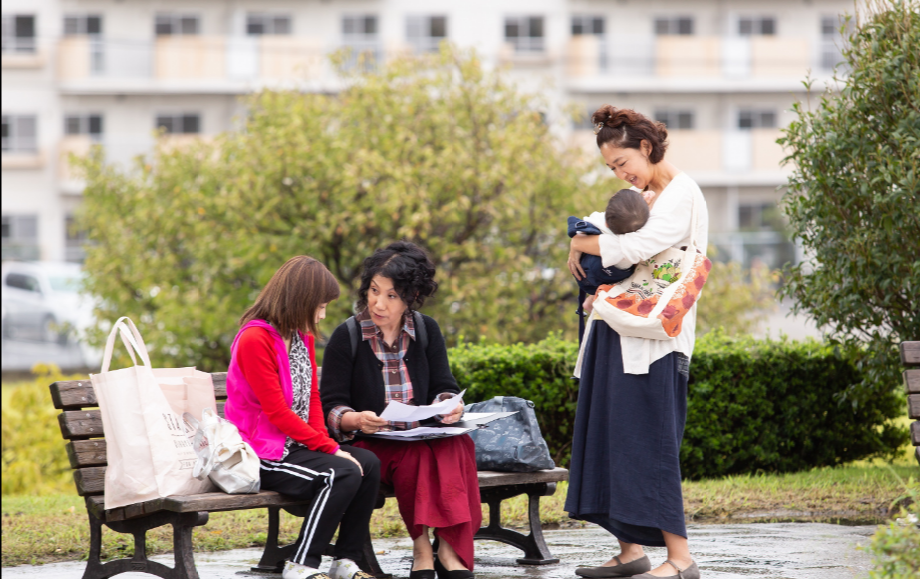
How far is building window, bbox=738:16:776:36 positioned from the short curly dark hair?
103 feet

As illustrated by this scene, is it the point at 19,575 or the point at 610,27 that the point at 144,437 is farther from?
the point at 610,27

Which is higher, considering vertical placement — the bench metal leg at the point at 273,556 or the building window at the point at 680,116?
the building window at the point at 680,116

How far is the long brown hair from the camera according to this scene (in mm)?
4387

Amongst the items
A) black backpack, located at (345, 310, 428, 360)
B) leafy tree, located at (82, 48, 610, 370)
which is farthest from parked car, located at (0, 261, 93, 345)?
black backpack, located at (345, 310, 428, 360)

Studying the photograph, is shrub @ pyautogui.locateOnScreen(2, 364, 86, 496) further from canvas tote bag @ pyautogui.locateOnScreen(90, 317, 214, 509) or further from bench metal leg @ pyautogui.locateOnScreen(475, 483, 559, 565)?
canvas tote bag @ pyautogui.locateOnScreen(90, 317, 214, 509)

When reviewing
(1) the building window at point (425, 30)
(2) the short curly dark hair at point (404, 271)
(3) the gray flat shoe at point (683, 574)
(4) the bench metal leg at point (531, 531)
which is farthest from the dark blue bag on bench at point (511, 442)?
(1) the building window at point (425, 30)

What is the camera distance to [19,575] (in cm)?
491

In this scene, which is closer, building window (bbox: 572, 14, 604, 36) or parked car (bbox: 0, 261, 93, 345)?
parked car (bbox: 0, 261, 93, 345)

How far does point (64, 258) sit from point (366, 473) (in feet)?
96.0

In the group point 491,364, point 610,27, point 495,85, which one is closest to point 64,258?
point 610,27

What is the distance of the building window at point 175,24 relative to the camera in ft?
104

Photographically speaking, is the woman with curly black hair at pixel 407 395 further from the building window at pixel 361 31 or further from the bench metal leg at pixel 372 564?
the building window at pixel 361 31

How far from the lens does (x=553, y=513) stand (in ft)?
20.4

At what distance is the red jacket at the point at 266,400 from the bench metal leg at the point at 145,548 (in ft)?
1.41
